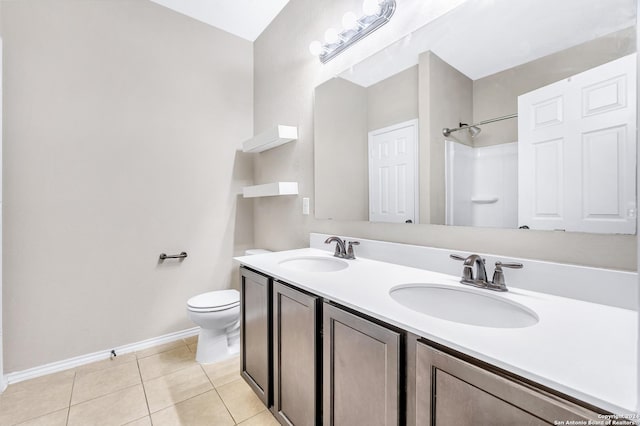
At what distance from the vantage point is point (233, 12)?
2303 mm

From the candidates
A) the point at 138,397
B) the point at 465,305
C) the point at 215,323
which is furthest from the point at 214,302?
the point at 465,305

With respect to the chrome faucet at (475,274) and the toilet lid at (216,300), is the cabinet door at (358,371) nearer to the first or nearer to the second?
the chrome faucet at (475,274)

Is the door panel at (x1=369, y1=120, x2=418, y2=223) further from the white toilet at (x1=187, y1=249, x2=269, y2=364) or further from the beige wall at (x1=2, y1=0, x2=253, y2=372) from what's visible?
the beige wall at (x1=2, y1=0, x2=253, y2=372)

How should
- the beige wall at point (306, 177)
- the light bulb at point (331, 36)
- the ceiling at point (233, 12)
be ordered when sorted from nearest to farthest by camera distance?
the beige wall at point (306, 177)
the light bulb at point (331, 36)
the ceiling at point (233, 12)

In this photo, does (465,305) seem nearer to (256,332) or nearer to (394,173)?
(394,173)

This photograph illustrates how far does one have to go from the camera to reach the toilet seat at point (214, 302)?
6.25 feet

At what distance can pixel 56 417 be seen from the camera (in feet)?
4.86

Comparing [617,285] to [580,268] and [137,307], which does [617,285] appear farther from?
[137,307]

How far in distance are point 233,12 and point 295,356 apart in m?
2.61

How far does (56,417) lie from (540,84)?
273cm

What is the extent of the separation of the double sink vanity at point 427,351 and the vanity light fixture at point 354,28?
4.27ft

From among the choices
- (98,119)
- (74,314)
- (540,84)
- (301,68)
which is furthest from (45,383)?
(540,84)

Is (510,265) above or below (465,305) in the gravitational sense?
above

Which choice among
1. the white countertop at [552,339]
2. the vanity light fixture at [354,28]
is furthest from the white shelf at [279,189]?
the white countertop at [552,339]
